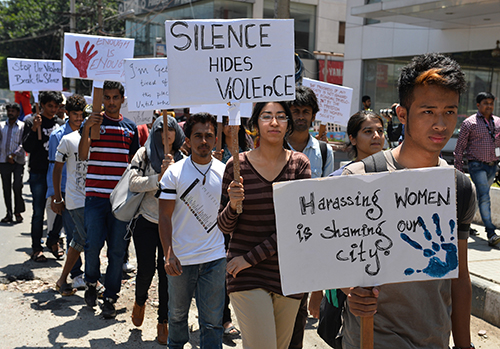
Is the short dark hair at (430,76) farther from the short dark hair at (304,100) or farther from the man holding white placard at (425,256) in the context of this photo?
the short dark hair at (304,100)

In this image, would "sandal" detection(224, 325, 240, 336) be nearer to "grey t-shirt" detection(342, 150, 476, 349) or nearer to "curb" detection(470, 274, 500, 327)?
"curb" detection(470, 274, 500, 327)

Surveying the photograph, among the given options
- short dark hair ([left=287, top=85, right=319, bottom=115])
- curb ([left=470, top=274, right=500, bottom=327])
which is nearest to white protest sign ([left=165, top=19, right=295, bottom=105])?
short dark hair ([left=287, top=85, right=319, bottom=115])

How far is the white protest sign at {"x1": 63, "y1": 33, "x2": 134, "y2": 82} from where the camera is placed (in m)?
5.48

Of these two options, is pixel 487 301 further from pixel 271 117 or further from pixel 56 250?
pixel 56 250

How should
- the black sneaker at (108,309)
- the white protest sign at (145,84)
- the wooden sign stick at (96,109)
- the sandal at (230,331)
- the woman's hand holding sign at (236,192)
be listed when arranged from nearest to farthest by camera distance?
the woman's hand holding sign at (236,192) < the sandal at (230,331) < the black sneaker at (108,309) < the wooden sign stick at (96,109) < the white protest sign at (145,84)

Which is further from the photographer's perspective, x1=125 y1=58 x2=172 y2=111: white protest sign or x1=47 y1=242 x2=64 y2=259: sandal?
x1=47 y1=242 x2=64 y2=259: sandal

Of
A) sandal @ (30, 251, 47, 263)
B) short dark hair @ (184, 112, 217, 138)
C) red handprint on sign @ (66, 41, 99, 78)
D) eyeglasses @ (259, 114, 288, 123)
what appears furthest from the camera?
sandal @ (30, 251, 47, 263)

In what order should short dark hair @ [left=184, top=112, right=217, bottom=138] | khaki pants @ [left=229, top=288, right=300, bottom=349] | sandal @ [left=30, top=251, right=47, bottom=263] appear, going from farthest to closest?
sandal @ [left=30, top=251, right=47, bottom=263], short dark hair @ [left=184, top=112, right=217, bottom=138], khaki pants @ [left=229, top=288, right=300, bottom=349]

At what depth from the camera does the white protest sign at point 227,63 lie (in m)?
3.13

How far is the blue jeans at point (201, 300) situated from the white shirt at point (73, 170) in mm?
2489

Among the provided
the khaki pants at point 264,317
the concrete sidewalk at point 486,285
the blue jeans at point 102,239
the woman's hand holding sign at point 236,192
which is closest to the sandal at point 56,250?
the blue jeans at point 102,239

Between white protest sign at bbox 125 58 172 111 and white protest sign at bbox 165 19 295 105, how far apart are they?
7.53ft

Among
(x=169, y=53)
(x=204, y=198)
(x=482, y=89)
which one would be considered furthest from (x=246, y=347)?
(x=482, y=89)

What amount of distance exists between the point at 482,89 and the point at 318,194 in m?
15.7
